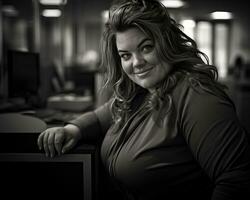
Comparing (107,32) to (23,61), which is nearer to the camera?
(107,32)

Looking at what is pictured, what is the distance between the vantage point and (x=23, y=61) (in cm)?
204

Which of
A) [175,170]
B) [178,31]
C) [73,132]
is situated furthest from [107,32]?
[175,170]

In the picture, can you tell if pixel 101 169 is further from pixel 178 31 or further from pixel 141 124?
pixel 178 31

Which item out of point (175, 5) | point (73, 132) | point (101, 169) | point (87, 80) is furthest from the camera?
point (175, 5)

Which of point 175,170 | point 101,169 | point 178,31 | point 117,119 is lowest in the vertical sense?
point 101,169

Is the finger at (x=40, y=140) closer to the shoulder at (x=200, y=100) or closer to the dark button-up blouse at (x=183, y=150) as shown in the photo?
the dark button-up blouse at (x=183, y=150)

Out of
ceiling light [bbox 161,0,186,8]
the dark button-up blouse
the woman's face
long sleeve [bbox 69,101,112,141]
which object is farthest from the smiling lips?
ceiling light [bbox 161,0,186,8]

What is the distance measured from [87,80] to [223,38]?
20.2 ft

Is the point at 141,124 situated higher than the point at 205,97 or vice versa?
the point at 205,97

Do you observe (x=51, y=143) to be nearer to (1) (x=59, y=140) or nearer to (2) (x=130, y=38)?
(1) (x=59, y=140)

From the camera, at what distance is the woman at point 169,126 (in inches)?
32.1

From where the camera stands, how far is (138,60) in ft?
Result: 3.17

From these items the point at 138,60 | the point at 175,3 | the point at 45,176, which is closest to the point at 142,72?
the point at 138,60

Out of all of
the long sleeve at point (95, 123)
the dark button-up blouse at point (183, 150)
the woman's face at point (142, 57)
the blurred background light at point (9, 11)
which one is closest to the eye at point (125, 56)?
the woman's face at point (142, 57)
